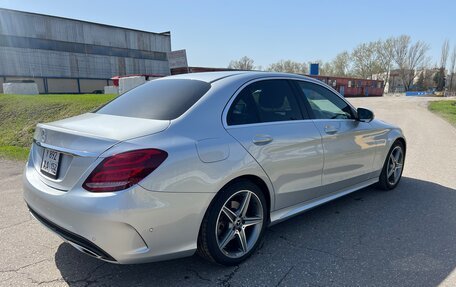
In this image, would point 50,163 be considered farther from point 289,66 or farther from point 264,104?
point 289,66

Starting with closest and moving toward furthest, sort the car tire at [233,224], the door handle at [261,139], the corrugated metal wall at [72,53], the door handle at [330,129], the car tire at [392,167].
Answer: the car tire at [233,224] → the door handle at [261,139] → the door handle at [330,129] → the car tire at [392,167] → the corrugated metal wall at [72,53]

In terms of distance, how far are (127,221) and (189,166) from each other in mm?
569

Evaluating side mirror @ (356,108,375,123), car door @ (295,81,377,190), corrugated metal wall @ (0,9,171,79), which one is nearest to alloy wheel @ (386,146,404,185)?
car door @ (295,81,377,190)

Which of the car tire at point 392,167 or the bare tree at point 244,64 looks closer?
the car tire at point 392,167

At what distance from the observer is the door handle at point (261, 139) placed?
2967mm

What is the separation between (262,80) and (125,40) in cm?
5373

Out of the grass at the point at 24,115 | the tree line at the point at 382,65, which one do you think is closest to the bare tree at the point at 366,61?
the tree line at the point at 382,65

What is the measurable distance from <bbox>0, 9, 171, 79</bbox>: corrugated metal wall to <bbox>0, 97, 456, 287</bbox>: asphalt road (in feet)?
151

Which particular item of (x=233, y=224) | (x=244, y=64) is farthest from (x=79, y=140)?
(x=244, y=64)

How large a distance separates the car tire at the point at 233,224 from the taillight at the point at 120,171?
0.66 m

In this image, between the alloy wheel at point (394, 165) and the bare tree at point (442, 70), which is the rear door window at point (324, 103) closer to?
the alloy wheel at point (394, 165)

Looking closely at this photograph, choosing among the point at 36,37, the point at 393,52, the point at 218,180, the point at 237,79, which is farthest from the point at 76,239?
the point at 393,52

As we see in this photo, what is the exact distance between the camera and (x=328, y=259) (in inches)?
121

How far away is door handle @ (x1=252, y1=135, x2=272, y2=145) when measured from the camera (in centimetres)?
297
